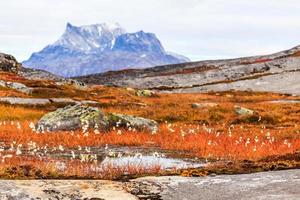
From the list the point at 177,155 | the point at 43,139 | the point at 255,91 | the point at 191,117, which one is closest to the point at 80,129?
the point at 43,139

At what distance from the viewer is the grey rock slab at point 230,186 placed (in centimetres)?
1199

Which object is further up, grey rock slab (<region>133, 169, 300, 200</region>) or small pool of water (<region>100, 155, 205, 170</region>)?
grey rock slab (<region>133, 169, 300, 200</region>)

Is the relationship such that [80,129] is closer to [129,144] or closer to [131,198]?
[129,144]

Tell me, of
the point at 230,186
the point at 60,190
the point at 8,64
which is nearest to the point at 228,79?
the point at 8,64

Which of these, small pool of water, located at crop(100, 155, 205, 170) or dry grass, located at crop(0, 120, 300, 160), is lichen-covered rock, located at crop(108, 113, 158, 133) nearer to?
dry grass, located at crop(0, 120, 300, 160)

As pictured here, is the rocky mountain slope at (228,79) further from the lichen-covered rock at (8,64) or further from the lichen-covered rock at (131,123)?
the lichen-covered rock at (131,123)

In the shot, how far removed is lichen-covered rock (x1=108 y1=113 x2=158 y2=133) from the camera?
32656 mm

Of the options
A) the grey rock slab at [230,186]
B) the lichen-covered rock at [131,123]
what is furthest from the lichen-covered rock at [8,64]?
the grey rock slab at [230,186]

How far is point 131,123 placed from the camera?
32688 mm

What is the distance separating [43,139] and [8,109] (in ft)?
54.4

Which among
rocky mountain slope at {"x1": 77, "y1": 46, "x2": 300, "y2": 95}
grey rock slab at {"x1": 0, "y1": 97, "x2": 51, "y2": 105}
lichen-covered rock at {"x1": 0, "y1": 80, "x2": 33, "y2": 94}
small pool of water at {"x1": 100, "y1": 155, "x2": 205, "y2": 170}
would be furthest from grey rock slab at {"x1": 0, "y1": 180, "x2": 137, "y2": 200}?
rocky mountain slope at {"x1": 77, "y1": 46, "x2": 300, "y2": 95}

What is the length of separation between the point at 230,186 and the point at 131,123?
1996 cm

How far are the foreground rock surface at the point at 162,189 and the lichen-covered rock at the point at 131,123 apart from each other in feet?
61.9

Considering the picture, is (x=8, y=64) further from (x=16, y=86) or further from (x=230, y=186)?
(x=230, y=186)
